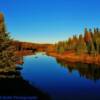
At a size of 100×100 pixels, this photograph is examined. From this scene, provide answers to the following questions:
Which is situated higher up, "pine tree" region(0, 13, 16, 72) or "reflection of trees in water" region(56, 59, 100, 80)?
"pine tree" region(0, 13, 16, 72)

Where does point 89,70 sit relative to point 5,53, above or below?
below

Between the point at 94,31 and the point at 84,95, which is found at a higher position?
the point at 94,31

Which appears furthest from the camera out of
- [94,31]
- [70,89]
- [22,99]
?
[94,31]

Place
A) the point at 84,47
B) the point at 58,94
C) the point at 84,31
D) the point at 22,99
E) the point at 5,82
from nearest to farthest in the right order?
the point at 22,99, the point at 5,82, the point at 58,94, the point at 84,47, the point at 84,31

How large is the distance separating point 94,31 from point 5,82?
125836 millimetres

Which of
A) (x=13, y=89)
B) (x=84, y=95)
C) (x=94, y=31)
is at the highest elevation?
(x=94, y=31)

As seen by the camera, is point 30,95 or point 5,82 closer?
point 30,95

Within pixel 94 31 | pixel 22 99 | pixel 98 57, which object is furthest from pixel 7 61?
pixel 94 31

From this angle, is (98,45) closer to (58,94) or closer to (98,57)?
(98,57)

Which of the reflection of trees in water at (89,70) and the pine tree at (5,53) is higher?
the pine tree at (5,53)

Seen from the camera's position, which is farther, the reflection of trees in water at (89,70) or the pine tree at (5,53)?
the reflection of trees in water at (89,70)

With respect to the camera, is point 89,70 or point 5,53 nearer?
point 5,53

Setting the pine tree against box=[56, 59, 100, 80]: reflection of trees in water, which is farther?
box=[56, 59, 100, 80]: reflection of trees in water

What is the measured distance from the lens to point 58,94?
120 ft
